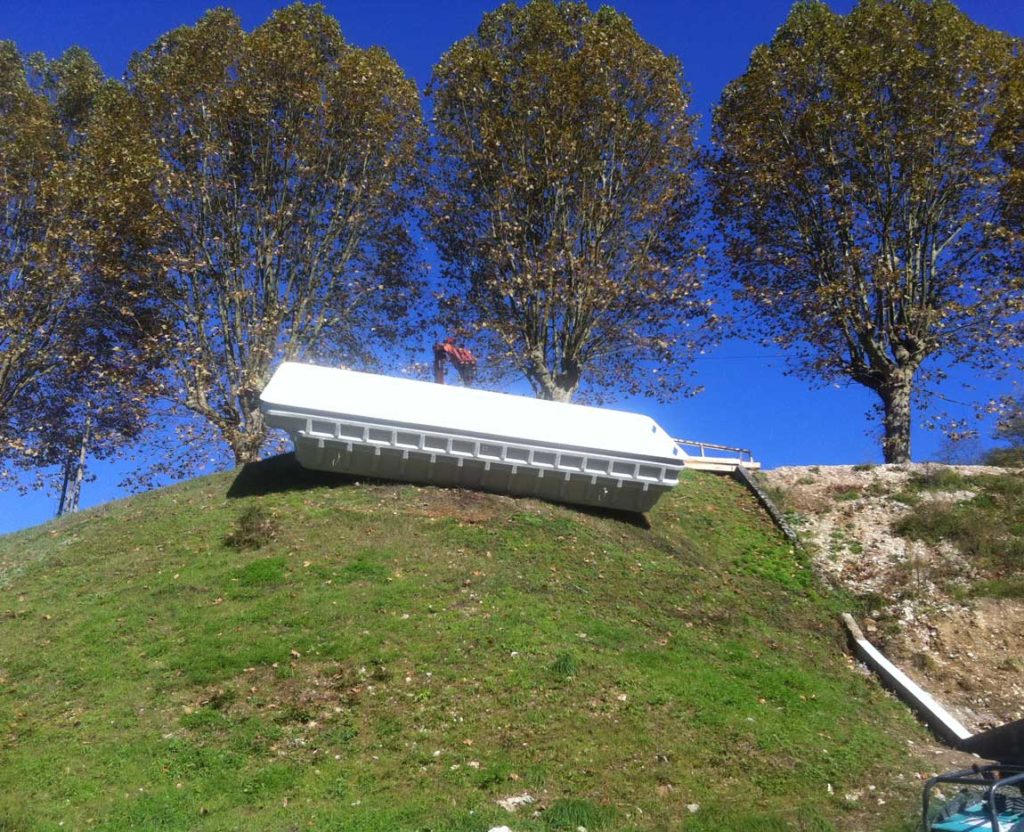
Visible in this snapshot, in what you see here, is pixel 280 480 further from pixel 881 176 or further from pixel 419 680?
pixel 881 176

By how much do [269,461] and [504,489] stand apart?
6515 millimetres

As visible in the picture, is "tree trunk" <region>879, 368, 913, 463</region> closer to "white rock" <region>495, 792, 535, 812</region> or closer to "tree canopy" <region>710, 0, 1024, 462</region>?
"tree canopy" <region>710, 0, 1024, 462</region>

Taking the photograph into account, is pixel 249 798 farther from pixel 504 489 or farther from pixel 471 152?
pixel 471 152

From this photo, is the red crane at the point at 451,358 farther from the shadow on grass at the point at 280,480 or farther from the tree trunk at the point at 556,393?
the shadow on grass at the point at 280,480

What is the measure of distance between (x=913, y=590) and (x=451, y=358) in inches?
568

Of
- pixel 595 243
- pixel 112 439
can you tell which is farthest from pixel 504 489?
pixel 112 439

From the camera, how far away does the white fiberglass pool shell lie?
1744cm

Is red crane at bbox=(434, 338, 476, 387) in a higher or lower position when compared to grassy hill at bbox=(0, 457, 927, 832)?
higher

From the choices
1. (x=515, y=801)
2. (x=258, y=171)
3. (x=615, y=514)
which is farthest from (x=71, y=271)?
(x=515, y=801)

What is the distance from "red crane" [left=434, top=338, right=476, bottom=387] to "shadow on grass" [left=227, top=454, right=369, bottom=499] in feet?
20.6

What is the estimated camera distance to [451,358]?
2505 cm

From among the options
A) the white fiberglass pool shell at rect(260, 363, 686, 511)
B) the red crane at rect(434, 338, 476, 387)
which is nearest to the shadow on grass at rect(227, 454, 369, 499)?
the white fiberglass pool shell at rect(260, 363, 686, 511)

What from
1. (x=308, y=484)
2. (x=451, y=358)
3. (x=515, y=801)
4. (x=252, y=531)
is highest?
(x=451, y=358)

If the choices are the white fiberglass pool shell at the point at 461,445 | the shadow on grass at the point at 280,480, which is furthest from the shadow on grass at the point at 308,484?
the white fiberglass pool shell at the point at 461,445
